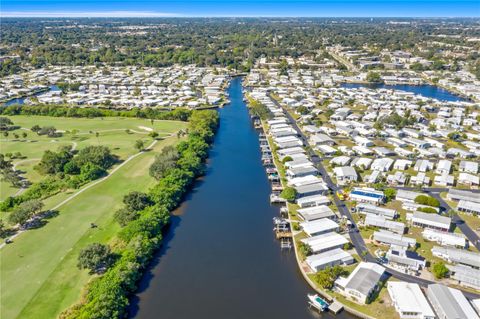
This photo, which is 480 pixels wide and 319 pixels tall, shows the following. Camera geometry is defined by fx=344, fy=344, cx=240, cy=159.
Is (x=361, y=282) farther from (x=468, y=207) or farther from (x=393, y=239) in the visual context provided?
(x=468, y=207)

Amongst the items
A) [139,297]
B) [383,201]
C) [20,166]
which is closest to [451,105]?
[383,201]

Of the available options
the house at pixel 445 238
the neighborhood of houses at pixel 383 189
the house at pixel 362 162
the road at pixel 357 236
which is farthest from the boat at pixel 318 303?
the house at pixel 362 162

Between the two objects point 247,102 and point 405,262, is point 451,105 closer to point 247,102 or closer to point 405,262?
point 247,102

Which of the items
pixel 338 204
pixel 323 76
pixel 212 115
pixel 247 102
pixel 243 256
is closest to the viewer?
pixel 243 256

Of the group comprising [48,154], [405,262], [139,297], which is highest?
[48,154]

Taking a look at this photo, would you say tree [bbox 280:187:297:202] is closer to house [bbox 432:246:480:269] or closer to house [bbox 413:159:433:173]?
house [bbox 432:246:480:269]

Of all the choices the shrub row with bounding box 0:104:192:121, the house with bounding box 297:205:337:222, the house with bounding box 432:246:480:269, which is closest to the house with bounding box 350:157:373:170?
the house with bounding box 297:205:337:222

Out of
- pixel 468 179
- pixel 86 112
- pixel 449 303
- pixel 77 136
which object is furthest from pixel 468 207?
pixel 86 112
